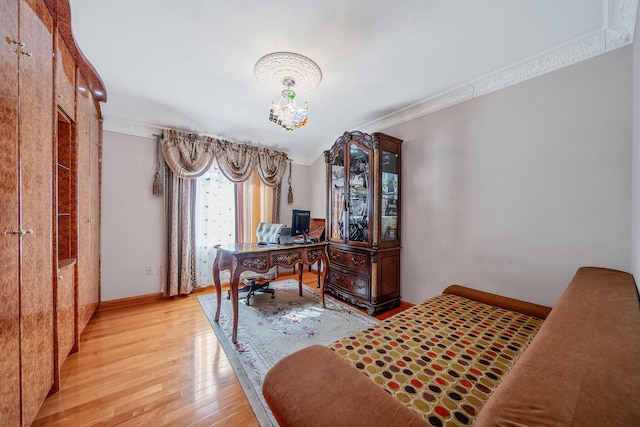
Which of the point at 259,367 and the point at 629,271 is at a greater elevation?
the point at 629,271

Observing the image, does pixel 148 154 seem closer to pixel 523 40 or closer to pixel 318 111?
pixel 318 111

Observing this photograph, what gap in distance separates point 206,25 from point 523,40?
92.6 inches

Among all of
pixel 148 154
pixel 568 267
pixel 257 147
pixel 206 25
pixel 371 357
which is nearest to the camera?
pixel 371 357

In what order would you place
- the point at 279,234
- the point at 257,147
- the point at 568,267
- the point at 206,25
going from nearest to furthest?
1. the point at 206,25
2. the point at 568,267
3. the point at 279,234
4. the point at 257,147

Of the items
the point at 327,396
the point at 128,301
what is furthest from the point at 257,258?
the point at 128,301

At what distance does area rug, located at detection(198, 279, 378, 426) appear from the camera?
1.77 meters

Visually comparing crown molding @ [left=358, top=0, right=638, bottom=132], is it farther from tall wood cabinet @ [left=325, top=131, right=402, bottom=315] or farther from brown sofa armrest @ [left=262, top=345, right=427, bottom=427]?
brown sofa armrest @ [left=262, top=345, right=427, bottom=427]

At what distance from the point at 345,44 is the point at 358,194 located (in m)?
1.68

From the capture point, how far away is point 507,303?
5.81ft

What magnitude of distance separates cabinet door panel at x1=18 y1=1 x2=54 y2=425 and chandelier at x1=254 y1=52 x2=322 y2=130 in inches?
50.2

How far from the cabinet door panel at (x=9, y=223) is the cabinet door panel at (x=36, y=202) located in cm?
6

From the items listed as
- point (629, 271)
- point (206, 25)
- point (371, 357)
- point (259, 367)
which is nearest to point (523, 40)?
point (629, 271)

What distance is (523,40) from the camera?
1.75 m

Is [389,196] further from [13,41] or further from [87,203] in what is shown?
[87,203]
